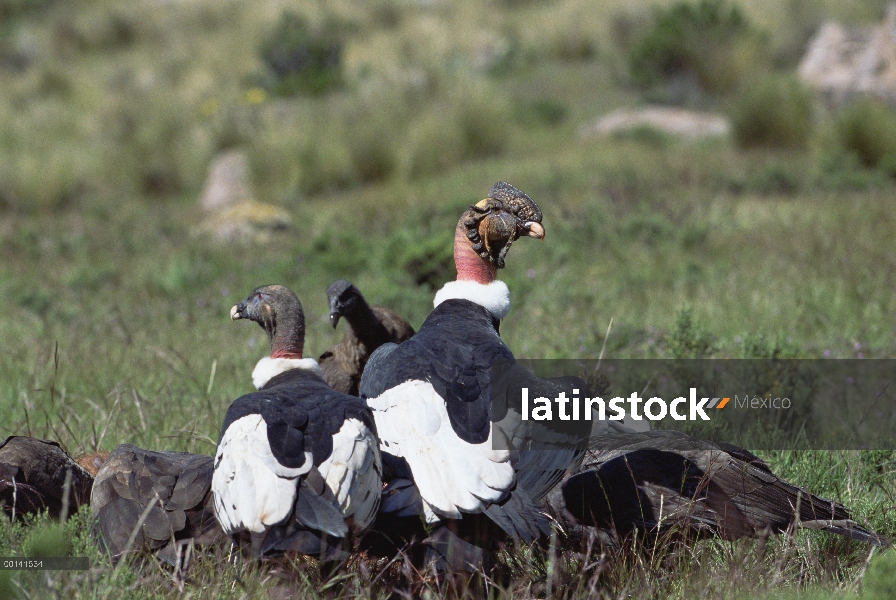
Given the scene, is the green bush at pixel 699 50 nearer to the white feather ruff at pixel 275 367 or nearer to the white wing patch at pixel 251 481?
the white feather ruff at pixel 275 367

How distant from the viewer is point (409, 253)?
23.6 ft

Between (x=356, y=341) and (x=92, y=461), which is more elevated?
(x=356, y=341)

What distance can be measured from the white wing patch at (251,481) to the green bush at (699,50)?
15113 mm

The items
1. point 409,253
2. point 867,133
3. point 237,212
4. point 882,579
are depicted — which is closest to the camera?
point 882,579

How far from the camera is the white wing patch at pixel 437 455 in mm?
2855

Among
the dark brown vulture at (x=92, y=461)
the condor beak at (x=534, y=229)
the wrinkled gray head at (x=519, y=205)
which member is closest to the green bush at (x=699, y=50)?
the wrinkled gray head at (x=519, y=205)

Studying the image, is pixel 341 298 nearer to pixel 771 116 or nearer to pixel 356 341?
pixel 356 341

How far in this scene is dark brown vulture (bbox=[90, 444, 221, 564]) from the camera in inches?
127

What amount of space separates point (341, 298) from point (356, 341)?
17.9 inches

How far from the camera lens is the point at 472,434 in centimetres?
296

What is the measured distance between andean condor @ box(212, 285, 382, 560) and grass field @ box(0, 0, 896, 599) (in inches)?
7.1

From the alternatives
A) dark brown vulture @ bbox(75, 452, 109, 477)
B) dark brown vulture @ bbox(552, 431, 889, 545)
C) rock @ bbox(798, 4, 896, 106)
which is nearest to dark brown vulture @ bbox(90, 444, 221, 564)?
dark brown vulture @ bbox(75, 452, 109, 477)

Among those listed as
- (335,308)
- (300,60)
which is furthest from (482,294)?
(300,60)

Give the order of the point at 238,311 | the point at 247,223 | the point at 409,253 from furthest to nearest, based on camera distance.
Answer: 1. the point at 247,223
2. the point at 409,253
3. the point at 238,311
